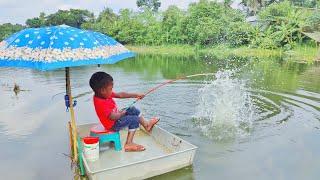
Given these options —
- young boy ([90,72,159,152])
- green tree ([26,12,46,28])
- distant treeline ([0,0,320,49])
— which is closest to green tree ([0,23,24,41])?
distant treeline ([0,0,320,49])

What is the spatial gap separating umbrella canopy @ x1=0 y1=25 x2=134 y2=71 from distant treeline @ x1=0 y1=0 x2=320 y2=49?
89.5 ft

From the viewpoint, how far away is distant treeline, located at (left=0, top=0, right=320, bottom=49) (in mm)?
30500

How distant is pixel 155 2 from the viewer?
247ft

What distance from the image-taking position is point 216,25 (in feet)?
119

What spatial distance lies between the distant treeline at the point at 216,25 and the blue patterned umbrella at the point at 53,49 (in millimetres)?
27268

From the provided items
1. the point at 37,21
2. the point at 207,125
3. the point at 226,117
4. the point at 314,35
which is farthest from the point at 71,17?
the point at 207,125

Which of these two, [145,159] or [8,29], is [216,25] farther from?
[8,29]

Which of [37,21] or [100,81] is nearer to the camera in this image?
[100,81]

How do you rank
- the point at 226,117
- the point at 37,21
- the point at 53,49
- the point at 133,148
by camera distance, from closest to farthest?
the point at 53,49, the point at 133,148, the point at 226,117, the point at 37,21

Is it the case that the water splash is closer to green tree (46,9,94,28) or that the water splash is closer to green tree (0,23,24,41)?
green tree (0,23,24,41)

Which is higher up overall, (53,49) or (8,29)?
(8,29)

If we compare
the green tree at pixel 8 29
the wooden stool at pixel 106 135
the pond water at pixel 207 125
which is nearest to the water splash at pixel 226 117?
the pond water at pixel 207 125

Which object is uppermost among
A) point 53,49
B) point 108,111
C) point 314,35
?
point 314,35

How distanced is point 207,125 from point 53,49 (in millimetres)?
4542
